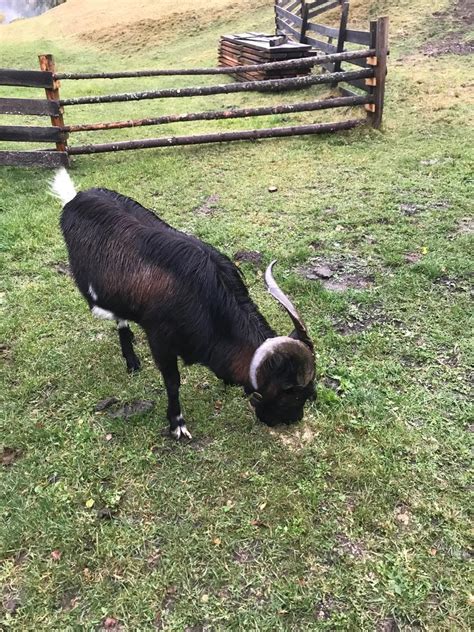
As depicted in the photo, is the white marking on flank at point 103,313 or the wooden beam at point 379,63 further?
the wooden beam at point 379,63

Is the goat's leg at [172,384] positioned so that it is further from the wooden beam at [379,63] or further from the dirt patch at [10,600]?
the wooden beam at [379,63]

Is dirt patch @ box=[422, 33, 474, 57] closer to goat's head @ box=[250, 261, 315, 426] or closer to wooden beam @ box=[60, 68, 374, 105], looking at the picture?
wooden beam @ box=[60, 68, 374, 105]

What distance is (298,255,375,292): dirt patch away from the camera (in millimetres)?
4926

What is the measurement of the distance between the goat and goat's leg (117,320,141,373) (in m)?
0.44

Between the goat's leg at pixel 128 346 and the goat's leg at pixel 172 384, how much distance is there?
0.68 metres

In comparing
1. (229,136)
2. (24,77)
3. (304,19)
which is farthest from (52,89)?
(304,19)

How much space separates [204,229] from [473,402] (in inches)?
136

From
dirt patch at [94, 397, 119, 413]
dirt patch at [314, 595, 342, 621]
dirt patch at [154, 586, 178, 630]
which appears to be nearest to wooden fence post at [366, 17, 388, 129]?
dirt patch at [94, 397, 119, 413]

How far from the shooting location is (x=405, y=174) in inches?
273

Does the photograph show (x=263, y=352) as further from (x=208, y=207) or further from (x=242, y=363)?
(x=208, y=207)

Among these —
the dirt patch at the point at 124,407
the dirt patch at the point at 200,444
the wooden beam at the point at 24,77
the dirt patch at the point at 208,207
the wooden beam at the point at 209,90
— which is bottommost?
the dirt patch at the point at 200,444

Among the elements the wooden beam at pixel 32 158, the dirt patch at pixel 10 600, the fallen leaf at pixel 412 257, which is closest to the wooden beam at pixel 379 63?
the fallen leaf at pixel 412 257

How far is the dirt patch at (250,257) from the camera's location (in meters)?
5.30

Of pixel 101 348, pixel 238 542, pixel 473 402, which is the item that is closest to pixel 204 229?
pixel 101 348
